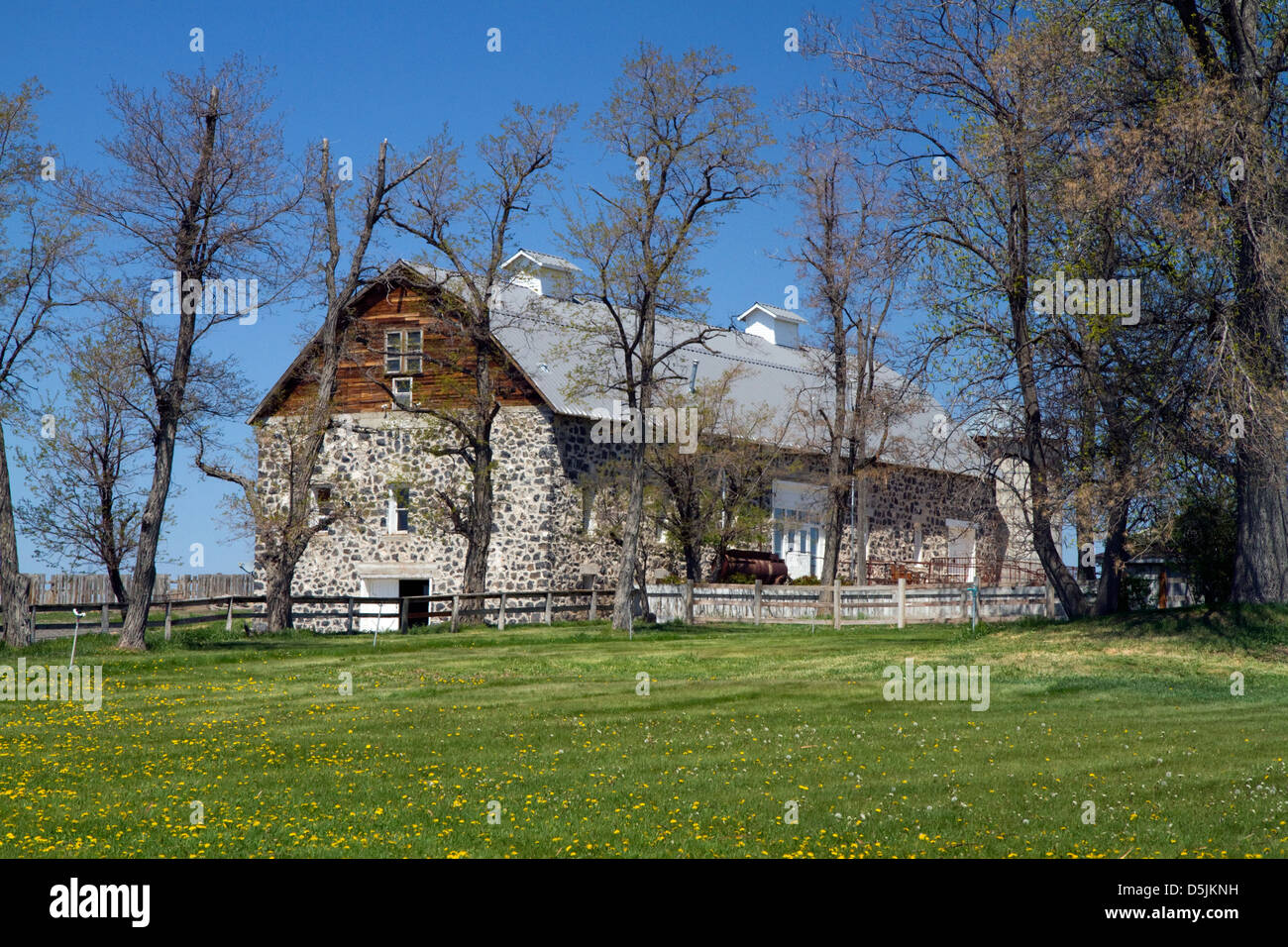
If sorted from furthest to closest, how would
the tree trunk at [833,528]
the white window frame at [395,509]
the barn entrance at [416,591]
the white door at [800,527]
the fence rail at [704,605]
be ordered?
the white door at [800,527]
the white window frame at [395,509]
the barn entrance at [416,591]
the tree trunk at [833,528]
the fence rail at [704,605]

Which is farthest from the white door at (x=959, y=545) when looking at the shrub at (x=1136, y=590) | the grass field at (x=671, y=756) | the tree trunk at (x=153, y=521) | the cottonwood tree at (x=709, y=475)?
the tree trunk at (x=153, y=521)

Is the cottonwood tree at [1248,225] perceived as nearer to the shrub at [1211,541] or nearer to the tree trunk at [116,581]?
the shrub at [1211,541]

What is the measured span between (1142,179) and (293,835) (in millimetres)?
18085

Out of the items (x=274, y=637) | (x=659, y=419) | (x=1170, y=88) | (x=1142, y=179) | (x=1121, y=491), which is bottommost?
(x=274, y=637)

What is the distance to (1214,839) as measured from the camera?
8.77 metres

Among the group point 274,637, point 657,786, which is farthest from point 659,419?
point 657,786
